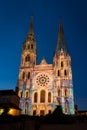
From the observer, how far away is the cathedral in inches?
1843

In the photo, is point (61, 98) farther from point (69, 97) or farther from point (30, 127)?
point (30, 127)

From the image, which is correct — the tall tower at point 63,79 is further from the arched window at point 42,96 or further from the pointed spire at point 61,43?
the arched window at point 42,96

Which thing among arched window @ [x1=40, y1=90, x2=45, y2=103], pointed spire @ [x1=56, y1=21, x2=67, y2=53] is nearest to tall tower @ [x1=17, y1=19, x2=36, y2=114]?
arched window @ [x1=40, y1=90, x2=45, y2=103]

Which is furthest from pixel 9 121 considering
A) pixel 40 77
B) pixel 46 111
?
pixel 40 77

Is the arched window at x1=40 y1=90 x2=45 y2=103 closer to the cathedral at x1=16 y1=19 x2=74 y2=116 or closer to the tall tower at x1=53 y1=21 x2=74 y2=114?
the cathedral at x1=16 y1=19 x2=74 y2=116

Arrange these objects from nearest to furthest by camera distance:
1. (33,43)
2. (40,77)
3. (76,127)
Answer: (76,127), (40,77), (33,43)

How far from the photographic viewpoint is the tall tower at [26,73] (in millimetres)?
47938

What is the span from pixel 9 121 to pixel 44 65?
32698 millimetres

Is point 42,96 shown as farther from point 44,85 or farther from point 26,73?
point 26,73

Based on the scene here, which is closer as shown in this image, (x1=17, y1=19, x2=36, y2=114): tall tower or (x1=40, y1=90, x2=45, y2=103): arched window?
(x1=17, y1=19, x2=36, y2=114): tall tower

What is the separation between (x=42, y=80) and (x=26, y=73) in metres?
4.96

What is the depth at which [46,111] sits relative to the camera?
4656 centimetres

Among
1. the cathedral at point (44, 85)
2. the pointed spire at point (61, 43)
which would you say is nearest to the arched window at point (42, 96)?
the cathedral at point (44, 85)

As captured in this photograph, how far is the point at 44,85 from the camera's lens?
49781 mm
